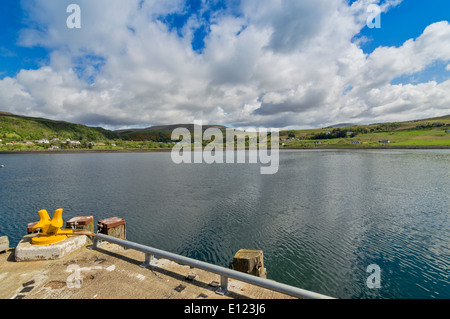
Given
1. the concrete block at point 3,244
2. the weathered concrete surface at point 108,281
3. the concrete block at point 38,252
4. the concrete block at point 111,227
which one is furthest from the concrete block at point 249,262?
the concrete block at point 3,244

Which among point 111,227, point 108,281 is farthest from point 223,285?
point 111,227

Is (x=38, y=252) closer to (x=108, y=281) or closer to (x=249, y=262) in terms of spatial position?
(x=108, y=281)

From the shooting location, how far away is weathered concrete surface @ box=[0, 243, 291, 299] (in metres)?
4.95

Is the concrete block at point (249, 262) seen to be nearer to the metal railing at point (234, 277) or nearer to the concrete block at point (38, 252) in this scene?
the metal railing at point (234, 277)

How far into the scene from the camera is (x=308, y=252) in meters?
12.3

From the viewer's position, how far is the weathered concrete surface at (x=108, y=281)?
4949 mm

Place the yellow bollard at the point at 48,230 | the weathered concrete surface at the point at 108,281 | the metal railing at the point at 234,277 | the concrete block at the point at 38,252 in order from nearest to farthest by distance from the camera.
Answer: the metal railing at the point at 234,277, the weathered concrete surface at the point at 108,281, the concrete block at the point at 38,252, the yellow bollard at the point at 48,230

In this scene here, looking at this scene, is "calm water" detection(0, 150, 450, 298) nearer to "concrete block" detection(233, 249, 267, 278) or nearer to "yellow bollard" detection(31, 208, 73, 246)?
"concrete block" detection(233, 249, 267, 278)

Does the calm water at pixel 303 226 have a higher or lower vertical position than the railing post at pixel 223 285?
lower

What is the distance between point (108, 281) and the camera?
18.1 feet

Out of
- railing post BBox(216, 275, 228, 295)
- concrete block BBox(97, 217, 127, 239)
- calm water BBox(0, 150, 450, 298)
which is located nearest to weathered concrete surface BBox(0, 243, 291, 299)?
railing post BBox(216, 275, 228, 295)
